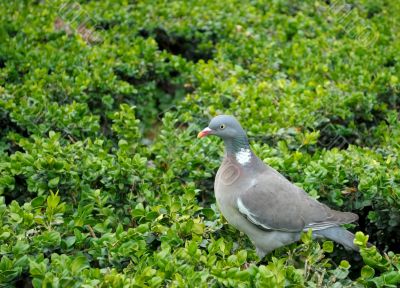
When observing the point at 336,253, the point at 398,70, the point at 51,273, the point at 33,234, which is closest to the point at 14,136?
the point at 33,234

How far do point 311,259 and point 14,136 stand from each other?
2.57m

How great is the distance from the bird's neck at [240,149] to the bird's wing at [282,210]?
209 millimetres

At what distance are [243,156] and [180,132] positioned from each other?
1.13 m

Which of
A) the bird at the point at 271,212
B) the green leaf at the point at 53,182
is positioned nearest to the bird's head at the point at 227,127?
the bird at the point at 271,212

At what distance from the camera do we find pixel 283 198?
3854 millimetres

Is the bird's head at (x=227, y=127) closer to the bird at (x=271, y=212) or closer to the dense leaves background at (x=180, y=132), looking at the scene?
the bird at (x=271, y=212)

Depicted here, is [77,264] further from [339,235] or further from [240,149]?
[339,235]

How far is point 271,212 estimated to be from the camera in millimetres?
3818

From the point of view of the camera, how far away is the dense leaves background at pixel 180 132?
11.1ft

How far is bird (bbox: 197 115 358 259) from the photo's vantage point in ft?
12.4

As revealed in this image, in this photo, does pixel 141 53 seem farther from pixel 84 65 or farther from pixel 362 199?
pixel 362 199

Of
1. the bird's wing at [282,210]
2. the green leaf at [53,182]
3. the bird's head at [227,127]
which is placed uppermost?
the bird's head at [227,127]

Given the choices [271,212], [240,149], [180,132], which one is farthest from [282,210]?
[180,132]

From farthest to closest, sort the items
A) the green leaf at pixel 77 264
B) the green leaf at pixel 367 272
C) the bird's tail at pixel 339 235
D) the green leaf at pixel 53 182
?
the green leaf at pixel 53 182, the bird's tail at pixel 339 235, the green leaf at pixel 367 272, the green leaf at pixel 77 264
